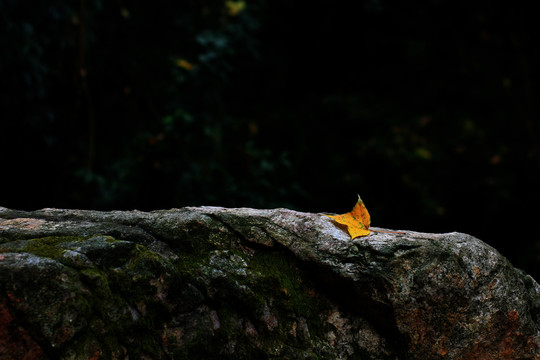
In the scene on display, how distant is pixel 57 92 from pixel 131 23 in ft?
3.13

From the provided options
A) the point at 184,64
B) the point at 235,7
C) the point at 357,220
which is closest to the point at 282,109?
the point at 235,7

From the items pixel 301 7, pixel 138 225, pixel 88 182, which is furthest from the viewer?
pixel 301 7

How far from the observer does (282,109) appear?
5641 millimetres

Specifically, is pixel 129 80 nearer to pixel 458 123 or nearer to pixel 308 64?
pixel 308 64

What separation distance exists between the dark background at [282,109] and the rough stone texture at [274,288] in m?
2.49

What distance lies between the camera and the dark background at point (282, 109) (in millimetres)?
4074

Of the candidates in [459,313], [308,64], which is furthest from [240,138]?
[459,313]

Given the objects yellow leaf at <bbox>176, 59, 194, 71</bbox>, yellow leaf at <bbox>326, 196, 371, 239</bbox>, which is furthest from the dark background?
yellow leaf at <bbox>326, 196, 371, 239</bbox>

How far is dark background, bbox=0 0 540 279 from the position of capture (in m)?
4.07

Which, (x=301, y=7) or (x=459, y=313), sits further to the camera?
(x=301, y=7)

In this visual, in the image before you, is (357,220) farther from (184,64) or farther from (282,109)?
(282,109)

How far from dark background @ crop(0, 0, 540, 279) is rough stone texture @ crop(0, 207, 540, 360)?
249cm

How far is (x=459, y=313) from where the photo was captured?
145 cm

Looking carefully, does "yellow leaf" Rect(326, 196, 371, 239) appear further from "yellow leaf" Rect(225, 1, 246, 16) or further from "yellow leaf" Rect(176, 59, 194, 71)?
"yellow leaf" Rect(225, 1, 246, 16)
